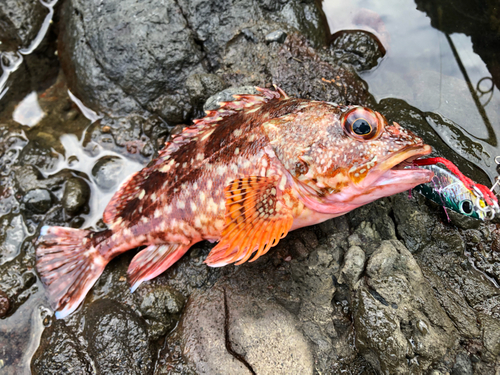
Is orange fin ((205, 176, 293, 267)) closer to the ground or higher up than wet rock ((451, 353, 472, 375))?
higher up

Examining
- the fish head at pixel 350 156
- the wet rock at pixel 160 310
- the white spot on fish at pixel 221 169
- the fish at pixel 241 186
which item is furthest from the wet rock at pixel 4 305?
the fish head at pixel 350 156

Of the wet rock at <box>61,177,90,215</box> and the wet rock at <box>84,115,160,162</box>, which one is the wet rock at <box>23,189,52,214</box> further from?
the wet rock at <box>84,115,160,162</box>

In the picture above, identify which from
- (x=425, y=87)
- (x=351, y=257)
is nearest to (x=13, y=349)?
(x=351, y=257)

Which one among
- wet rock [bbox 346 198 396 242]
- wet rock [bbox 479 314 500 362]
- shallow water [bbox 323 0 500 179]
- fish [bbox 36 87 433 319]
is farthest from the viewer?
shallow water [bbox 323 0 500 179]

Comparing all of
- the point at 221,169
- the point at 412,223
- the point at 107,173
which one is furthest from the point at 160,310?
the point at 412,223

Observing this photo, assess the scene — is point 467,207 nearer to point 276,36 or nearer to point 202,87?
point 276,36

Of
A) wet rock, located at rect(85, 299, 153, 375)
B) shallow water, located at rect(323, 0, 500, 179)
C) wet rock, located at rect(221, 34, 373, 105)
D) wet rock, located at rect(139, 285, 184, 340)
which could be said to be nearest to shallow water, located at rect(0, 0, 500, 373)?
shallow water, located at rect(323, 0, 500, 179)

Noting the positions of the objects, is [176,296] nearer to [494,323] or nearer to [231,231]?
[231,231]

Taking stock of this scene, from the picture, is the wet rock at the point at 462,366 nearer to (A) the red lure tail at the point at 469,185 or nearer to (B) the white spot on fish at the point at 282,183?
(A) the red lure tail at the point at 469,185
